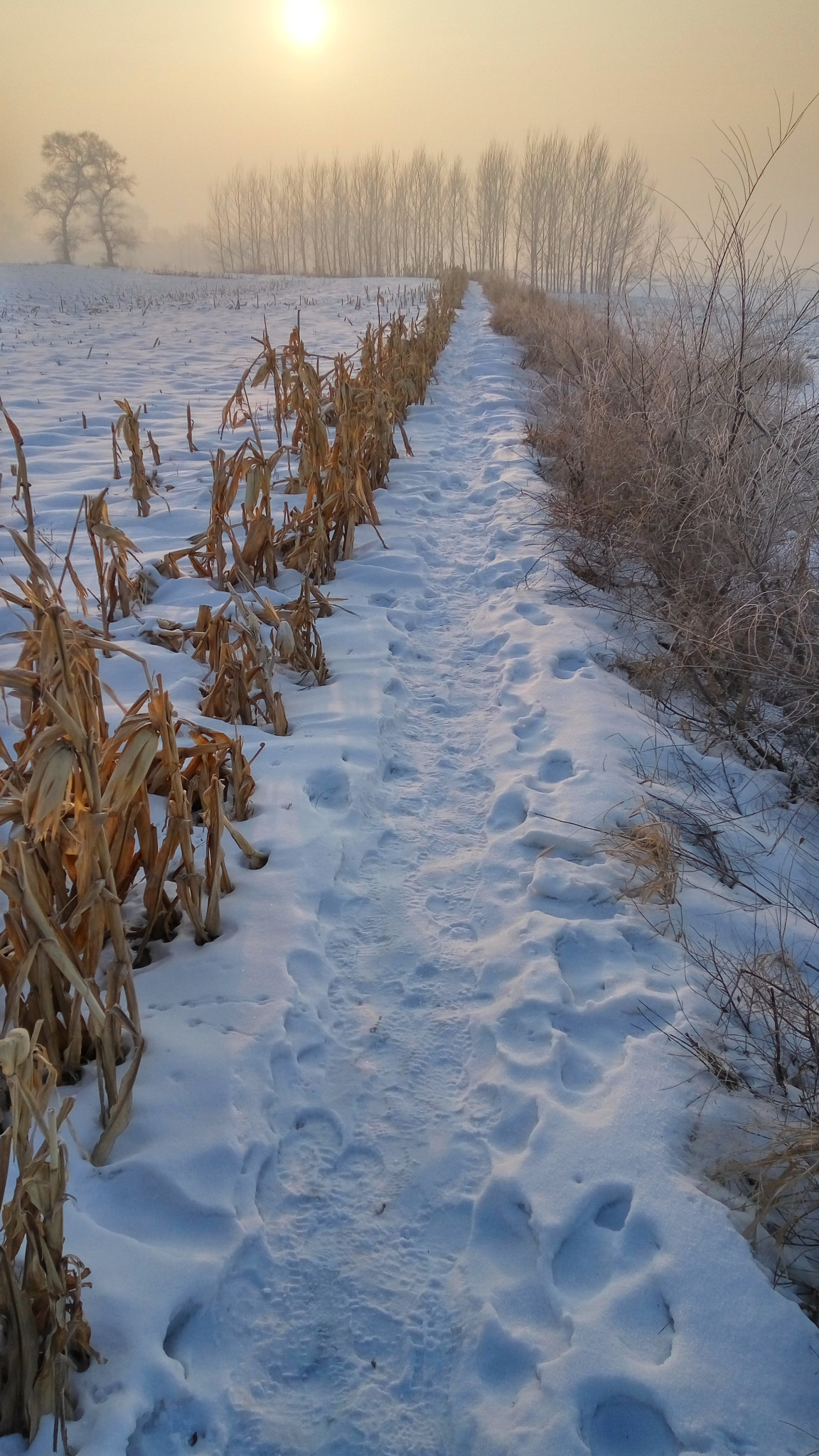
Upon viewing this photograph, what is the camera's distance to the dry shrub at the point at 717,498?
249 cm

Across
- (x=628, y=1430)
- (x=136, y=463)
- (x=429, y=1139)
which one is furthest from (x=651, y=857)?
(x=136, y=463)

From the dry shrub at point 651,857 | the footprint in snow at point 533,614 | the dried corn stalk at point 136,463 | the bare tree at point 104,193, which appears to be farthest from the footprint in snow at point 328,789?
the bare tree at point 104,193

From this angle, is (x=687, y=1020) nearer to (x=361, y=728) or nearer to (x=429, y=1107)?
(x=429, y=1107)

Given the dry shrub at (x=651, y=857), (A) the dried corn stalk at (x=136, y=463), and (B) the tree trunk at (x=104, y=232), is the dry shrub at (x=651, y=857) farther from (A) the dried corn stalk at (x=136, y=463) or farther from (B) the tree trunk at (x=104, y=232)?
(B) the tree trunk at (x=104, y=232)

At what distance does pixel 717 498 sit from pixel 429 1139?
7.88 ft

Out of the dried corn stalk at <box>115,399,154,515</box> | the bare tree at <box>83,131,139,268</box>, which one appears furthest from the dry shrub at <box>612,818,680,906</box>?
the bare tree at <box>83,131,139,268</box>

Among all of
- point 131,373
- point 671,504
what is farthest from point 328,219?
point 671,504

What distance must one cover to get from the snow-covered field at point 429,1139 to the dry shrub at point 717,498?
0.29m

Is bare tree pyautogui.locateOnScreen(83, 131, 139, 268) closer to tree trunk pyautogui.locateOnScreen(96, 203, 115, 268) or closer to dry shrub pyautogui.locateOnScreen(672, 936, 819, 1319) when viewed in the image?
tree trunk pyautogui.locateOnScreen(96, 203, 115, 268)

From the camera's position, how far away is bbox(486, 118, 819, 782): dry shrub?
2490 mm

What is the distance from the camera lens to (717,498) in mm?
2842

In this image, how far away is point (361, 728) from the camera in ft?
8.54

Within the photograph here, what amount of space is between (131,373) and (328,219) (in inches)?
2305

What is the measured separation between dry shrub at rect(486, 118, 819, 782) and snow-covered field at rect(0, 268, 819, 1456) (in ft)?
0.96
